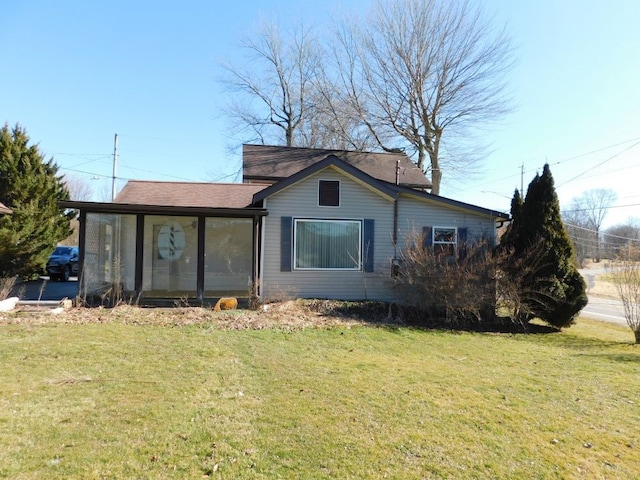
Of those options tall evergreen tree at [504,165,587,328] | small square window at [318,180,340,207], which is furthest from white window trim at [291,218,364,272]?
tall evergreen tree at [504,165,587,328]

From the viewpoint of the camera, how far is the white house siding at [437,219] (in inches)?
468

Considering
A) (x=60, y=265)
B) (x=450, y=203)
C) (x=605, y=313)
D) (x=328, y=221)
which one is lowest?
(x=605, y=313)

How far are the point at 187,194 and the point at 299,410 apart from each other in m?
9.57

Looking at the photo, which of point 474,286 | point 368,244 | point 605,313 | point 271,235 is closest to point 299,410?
point 474,286

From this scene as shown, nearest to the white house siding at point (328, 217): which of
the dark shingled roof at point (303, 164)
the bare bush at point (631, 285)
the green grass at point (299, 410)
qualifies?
the dark shingled roof at point (303, 164)

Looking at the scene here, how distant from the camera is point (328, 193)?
1153cm

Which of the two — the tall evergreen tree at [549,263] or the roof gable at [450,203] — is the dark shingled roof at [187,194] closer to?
the roof gable at [450,203]

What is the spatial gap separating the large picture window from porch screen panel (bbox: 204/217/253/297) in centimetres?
136

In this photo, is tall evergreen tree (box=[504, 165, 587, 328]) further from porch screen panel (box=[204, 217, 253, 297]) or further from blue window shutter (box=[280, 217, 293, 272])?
porch screen panel (box=[204, 217, 253, 297])

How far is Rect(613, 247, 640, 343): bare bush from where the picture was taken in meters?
9.15

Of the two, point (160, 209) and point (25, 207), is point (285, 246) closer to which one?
point (160, 209)

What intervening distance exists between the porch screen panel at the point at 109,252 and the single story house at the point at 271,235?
3cm

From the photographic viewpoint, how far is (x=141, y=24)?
13680 millimetres

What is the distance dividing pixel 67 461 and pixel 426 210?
10668 mm
